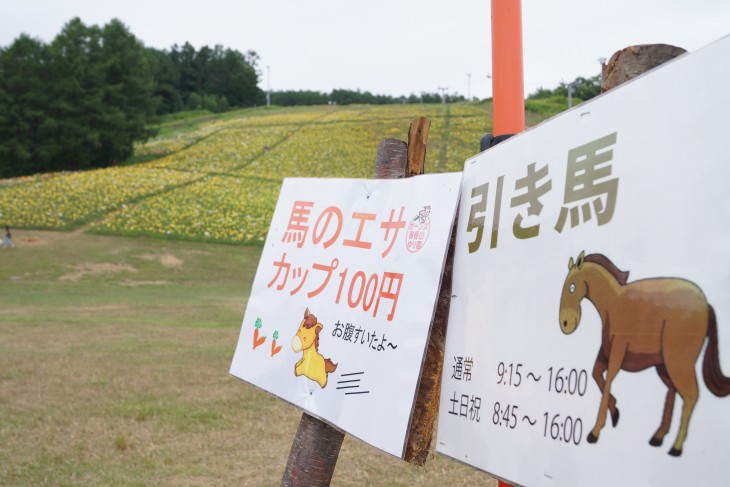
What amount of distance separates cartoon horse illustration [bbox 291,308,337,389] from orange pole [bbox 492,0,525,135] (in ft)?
3.69

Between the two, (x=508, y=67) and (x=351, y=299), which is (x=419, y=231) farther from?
(x=508, y=67)

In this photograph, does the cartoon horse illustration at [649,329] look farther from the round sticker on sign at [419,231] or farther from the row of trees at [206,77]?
the row of trees at [206,77]

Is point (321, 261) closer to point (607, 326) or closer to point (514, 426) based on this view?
point (514, 426)

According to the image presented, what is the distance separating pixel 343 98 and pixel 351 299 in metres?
90.2

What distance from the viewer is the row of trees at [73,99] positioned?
48.7 m

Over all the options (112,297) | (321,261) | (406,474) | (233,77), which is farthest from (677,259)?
(233,77)

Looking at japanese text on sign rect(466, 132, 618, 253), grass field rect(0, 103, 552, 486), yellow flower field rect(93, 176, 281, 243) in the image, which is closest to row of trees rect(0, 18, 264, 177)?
grass field rect(0, 103, 552, 486)

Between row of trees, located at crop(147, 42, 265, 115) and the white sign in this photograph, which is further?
row of trees, located at crop(147, 42, 265, 115)

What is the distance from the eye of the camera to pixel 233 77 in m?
112

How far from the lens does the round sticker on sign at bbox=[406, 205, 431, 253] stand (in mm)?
2547

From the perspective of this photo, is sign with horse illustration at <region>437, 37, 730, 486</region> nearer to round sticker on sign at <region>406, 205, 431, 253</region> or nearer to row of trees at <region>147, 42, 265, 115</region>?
round sticker on sign at <region>406, 205, 431, 253</region>

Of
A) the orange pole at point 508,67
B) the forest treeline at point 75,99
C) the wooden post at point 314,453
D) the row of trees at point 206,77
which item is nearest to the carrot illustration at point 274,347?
the wooden post at point 314,453

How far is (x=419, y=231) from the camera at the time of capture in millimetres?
2584

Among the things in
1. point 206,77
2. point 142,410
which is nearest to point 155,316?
point 142,410
